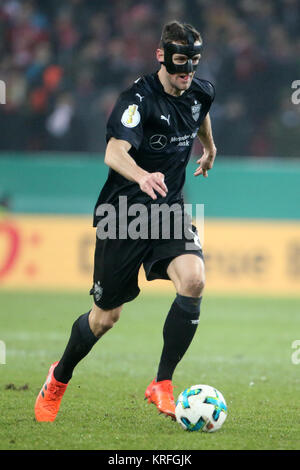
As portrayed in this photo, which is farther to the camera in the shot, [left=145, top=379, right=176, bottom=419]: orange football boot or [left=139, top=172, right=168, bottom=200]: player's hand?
[left=145, top=379, right=176, bottom=419]: orange football boot

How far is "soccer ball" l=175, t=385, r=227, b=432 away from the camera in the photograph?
5.11 metres

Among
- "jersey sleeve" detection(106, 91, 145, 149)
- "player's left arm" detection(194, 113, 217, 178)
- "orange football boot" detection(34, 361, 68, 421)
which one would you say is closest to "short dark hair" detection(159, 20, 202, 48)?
"jersey sleeve" detection(106, 91, 145, 149)

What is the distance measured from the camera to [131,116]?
17.8 feet

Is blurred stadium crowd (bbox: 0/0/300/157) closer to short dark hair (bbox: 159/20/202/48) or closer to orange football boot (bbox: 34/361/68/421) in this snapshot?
short dark hair (bbox: 159/20/202/48)

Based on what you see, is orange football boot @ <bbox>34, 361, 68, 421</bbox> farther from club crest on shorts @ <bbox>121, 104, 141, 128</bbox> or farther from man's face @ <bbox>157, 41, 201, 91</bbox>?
man's face @ <bbox>157, 41, 201, 91</bbox>

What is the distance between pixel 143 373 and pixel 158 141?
2523 mm

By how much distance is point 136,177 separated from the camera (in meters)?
5.09

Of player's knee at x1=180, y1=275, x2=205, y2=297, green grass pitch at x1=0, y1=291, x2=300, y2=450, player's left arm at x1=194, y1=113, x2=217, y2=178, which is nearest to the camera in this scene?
green grass pitch at x1=0, y1=291, x2=300, y2=450

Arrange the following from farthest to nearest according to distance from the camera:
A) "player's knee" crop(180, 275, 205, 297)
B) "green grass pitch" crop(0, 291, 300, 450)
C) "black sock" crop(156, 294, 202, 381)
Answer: "black sock" crop(156, 294, 202, 381), "player's knee" crop(180, 275, 205, 297), "green grass pitch" crop(0, 291, 300, 450)

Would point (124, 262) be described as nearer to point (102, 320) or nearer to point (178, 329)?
point (102, 320)

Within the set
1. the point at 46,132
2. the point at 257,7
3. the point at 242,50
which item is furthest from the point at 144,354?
the point at 257,7

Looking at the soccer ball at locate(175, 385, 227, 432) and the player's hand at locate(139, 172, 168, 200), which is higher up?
the player's hand at locate(139, 172, 168, 200)

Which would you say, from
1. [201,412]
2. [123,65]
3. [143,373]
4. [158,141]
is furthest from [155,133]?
[123,65]

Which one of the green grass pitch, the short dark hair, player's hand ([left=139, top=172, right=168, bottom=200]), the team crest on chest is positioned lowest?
the green grass pitch
